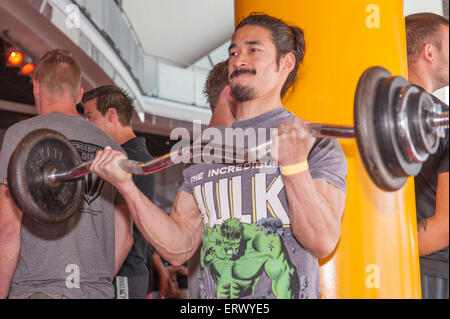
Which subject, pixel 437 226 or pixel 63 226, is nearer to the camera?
pixel 437 226

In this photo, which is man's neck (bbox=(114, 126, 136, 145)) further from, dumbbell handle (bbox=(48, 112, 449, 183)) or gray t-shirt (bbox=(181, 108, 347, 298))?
gray t-shirt (bbox=(181, 108, 347, 298))

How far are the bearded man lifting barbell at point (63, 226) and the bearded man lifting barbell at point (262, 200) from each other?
1.13 ft

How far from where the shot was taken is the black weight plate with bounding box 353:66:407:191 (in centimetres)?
105

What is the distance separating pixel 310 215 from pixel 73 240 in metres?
0.92

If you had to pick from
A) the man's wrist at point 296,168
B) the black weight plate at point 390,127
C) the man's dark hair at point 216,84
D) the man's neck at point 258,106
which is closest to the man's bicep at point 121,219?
the man's dark hair at point 216,84

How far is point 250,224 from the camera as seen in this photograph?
1.33 m

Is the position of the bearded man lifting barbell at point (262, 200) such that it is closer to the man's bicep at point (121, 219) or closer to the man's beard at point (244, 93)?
the man's beard at point (244, 93)

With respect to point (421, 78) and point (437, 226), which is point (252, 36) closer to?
point (421, 78)

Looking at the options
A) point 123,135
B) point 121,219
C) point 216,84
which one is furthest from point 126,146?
point 216,84

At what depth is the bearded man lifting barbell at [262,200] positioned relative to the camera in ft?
4.00

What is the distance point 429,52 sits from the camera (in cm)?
168

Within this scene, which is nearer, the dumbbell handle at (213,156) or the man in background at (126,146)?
the dumbbell handle at (213,156)
